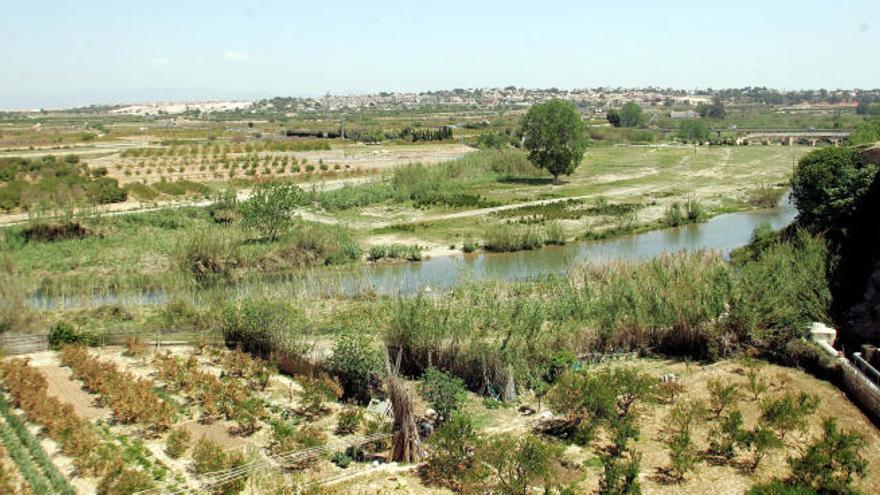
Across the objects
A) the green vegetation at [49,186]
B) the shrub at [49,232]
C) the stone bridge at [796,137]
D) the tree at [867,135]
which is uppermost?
the tree at [867,135]

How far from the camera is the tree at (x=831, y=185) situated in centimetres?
2164

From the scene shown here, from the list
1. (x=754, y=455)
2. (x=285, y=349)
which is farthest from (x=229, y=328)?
(x=754, y=455)

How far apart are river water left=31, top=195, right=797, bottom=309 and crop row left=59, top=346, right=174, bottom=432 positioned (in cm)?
536

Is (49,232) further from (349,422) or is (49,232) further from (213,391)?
(349,422)

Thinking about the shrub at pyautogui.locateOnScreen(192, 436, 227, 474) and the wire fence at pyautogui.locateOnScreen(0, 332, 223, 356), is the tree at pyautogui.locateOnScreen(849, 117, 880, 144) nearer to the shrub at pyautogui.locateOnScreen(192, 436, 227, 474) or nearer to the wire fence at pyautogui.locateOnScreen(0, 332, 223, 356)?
the wire fence at pyautogui.locateOnScreen(0, 332, 223, 356)

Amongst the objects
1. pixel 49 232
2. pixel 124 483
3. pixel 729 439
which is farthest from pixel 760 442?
pixel 49 232

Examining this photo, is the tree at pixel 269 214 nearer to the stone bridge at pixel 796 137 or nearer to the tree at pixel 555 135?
the tree at pixel 555 135

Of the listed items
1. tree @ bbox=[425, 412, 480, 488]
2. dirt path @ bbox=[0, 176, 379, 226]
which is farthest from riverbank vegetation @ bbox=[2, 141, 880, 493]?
dirt path @ bbox=[0, 176, 379, 226]

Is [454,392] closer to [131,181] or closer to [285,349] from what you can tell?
[285,349]

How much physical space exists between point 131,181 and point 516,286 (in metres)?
34.9

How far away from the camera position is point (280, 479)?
11445 millimetres

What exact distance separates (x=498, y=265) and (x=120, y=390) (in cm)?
1746

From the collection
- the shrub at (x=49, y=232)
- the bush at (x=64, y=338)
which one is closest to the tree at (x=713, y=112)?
the shrub at (x=49, y=232)

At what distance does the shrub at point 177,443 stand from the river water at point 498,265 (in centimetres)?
758
